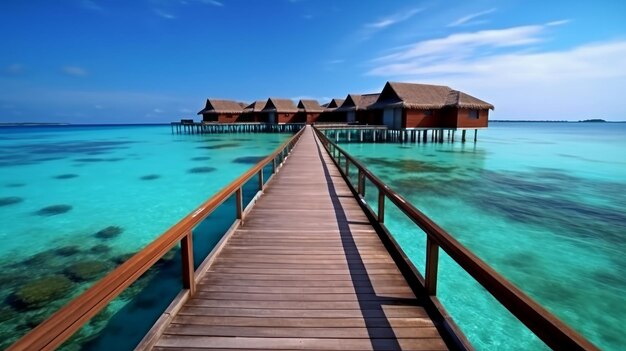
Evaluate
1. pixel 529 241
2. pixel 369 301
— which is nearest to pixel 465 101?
pixel 529 241

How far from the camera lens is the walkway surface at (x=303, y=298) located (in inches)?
86.6

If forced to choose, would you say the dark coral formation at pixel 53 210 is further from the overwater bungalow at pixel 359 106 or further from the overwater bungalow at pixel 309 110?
the overwater bungalow at pixel 309 110

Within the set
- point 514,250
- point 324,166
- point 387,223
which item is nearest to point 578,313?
point 514,250

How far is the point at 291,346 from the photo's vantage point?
2.13 meters

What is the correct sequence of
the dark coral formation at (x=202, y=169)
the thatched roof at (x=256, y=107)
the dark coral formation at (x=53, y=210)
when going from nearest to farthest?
the dark coral formation at (x=53, y=210) → the dark coral formation at (x=202, y=169) → the thatched roof at (x=256, y=107)

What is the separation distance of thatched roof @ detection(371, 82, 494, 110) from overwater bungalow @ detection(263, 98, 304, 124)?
16.9m

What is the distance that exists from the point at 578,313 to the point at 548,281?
90 centimetres

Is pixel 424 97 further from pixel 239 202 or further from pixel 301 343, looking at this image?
pixel 301 343

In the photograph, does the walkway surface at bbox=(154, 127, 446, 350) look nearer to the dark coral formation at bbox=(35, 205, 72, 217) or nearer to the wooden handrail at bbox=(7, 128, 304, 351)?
the wooden handrail at bbox=(7, 128, 304, 351)

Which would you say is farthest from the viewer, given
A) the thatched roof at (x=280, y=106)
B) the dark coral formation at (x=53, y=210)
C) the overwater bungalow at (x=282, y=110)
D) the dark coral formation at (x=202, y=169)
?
the overwater bungalow at (x=282, y=110)

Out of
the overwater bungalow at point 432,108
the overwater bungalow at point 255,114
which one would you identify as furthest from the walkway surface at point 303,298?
the overwater bungalow at point 255,114

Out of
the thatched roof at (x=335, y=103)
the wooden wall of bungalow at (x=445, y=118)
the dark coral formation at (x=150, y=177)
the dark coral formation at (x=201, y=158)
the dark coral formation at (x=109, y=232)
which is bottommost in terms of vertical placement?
the dark coral formation at (x=109, y=232)

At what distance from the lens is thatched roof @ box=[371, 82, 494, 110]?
26844mm

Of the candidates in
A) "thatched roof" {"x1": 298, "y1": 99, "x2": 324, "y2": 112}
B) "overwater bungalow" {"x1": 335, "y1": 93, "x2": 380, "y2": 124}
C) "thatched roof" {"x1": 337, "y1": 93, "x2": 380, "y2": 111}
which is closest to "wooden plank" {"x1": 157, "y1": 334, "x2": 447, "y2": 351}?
"overwater bungalow" {"x1": 335, "y1": 93, "x2": 380, "y2": 124}
